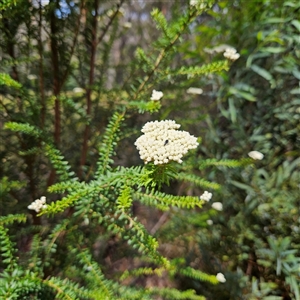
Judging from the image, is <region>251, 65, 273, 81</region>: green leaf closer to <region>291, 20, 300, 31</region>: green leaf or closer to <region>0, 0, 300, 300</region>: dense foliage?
<region>0, 0, 300, 300</region>: dense foliage

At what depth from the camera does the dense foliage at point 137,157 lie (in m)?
0.76

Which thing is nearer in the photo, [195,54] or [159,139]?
[159,139]

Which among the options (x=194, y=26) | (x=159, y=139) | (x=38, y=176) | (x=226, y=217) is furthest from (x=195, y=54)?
(x=159, y=139)

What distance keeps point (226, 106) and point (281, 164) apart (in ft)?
1.21

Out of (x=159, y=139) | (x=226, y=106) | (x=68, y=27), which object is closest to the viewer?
(x=159, y=139)

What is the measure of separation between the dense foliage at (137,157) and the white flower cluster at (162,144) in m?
0.08

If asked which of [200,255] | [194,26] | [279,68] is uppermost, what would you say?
[194,26]

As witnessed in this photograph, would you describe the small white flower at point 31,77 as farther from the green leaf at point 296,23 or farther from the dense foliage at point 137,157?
the green leaf at point 296,23

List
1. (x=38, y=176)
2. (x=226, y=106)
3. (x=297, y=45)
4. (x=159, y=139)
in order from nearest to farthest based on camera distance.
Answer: (x=159, y=139) → (x=38, y=176) → (x=297, y=45) → (x=226, y=106)

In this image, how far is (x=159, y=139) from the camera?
548 millimetres

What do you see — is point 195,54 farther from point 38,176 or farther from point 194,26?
point 38,176

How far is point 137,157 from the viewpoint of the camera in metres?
1.36

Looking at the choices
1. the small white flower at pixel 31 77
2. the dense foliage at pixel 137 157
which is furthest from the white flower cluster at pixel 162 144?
the small white flower at pixel 31 77

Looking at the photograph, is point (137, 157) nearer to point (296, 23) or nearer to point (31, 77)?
point (31, 77)
